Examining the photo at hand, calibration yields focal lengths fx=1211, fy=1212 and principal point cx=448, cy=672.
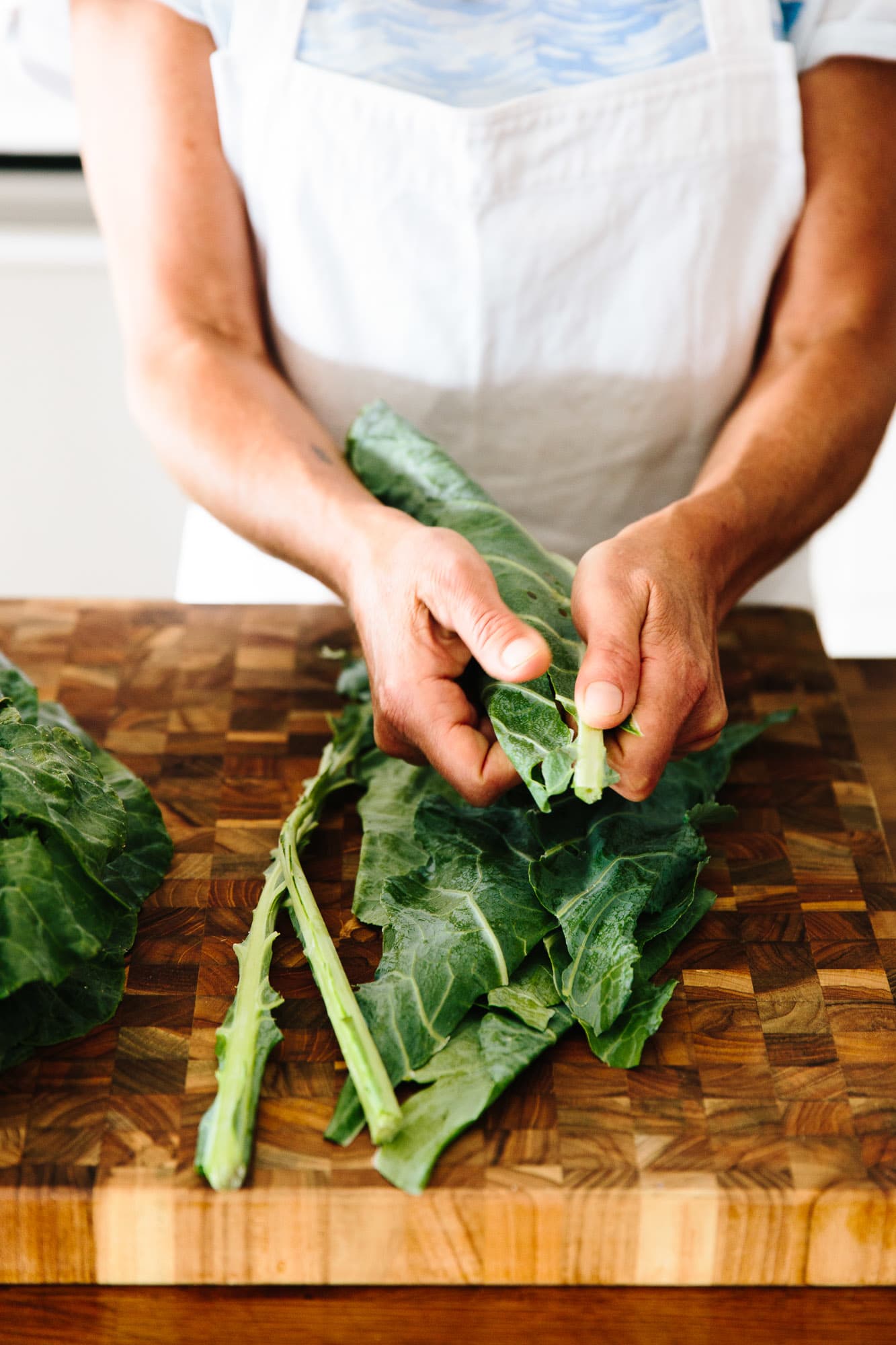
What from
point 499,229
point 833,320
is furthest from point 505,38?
point 833,320

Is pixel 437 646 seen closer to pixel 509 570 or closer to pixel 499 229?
pixel 509 570

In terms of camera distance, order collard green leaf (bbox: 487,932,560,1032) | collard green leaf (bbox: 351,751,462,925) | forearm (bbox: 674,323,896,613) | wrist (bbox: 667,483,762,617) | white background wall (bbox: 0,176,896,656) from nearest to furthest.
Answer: collard green leaf (bbox: 487,932,560,1032) < collard green leaf (bbox: 351,751,462,925) < wrist (bbox: 667,483,762,617) < forearm (bbox: 674,323,896,613) < white background wall (bbox: 0,176,896,656)

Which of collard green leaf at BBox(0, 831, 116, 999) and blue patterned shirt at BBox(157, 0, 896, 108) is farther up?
blue patterned shirt at BBox(157, 0, 896, 108)

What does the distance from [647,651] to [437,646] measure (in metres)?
0.21

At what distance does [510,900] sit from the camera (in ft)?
3.74

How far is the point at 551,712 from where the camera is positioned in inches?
45.8

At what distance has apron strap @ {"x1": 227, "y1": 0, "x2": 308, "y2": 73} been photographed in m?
1.48

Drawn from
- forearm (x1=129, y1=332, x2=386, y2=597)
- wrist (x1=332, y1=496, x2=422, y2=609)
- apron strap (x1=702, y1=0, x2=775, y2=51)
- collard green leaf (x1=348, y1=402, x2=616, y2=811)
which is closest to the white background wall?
forearm (x1=129, y1=332, x2=386, y2=597)

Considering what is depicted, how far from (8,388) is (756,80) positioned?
6.13 ft

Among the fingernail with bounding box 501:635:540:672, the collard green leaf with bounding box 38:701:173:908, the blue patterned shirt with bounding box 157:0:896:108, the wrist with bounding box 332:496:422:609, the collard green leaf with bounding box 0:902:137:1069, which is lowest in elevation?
the collard green leaf with bounding box 0:902:137:1069

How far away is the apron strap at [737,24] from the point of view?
1489 millimetres

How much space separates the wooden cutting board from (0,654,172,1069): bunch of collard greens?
25 millimetres

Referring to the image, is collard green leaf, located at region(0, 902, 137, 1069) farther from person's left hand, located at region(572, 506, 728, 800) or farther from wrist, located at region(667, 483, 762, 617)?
wrist, located at region(667, 483, 762, 617)

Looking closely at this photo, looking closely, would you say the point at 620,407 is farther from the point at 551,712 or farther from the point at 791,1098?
the point at 791,1098
